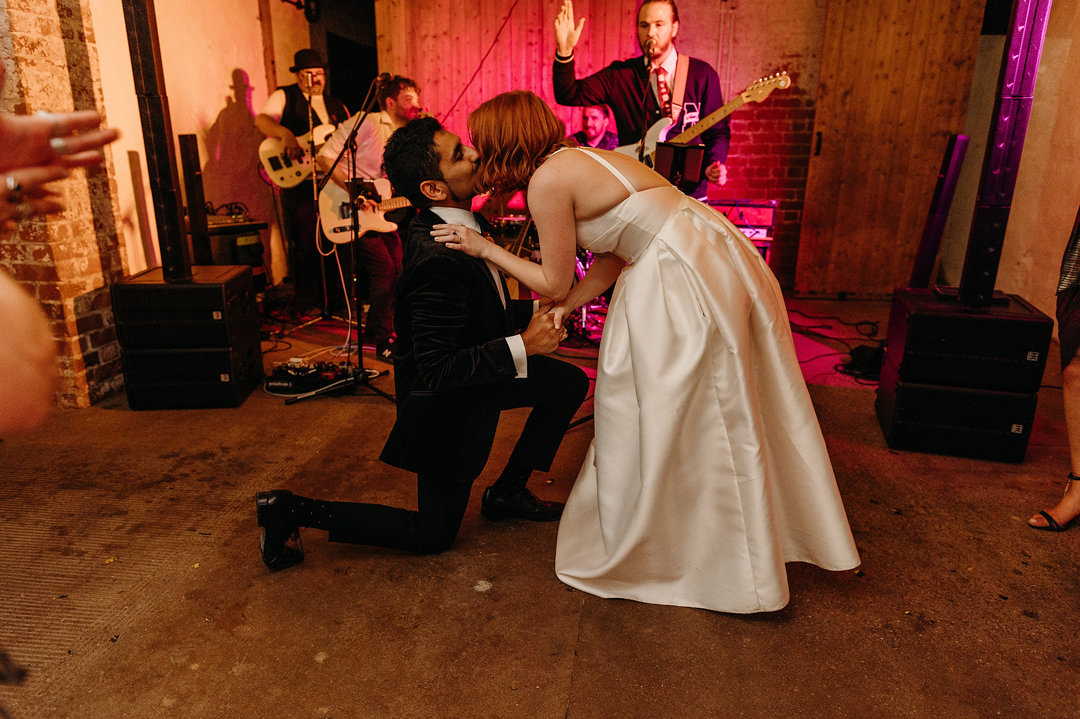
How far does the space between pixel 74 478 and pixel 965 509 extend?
11.2 ft

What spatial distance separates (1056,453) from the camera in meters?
2.97

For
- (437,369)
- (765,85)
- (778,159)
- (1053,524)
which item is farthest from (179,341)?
(778,159)

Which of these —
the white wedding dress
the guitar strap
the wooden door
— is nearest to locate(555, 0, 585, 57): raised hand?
the guitar strap

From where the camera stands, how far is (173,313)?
11.1ft

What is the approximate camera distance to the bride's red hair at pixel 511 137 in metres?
1.83

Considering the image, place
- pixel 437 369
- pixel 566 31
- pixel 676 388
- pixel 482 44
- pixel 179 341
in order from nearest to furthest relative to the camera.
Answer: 1. pixel 676 388
2. pixel 437 369
3. pixel 179 341
4. pixel 566 31
5. pixel 482 44

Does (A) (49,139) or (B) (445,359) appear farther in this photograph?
(B) (445,359)

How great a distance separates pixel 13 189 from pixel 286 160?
4880 mm

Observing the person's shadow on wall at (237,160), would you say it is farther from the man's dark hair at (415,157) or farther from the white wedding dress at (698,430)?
the white wedding dress at (698,430)

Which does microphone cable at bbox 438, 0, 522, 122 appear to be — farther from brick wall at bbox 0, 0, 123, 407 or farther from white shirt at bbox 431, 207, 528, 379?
white shirt at bbox 431, 207, 528, 379

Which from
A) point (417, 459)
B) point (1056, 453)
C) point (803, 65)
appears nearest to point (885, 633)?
point (417, 459)

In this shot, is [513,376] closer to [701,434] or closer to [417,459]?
[417,459]

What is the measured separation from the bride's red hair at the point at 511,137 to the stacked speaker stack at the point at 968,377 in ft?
6.19

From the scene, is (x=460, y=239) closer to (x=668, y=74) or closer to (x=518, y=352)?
(x=518, y=352)
